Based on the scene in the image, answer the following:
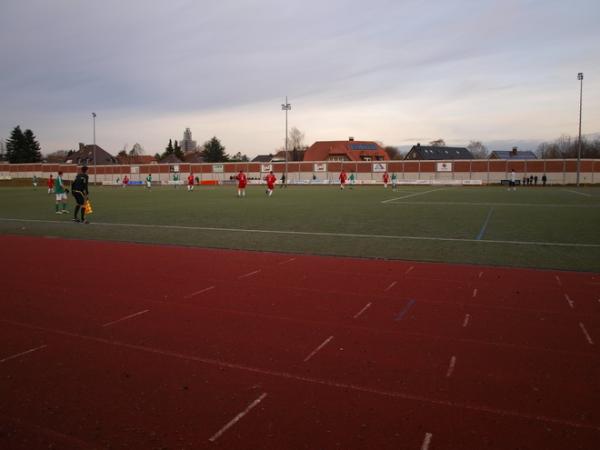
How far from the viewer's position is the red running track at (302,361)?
3.31 m

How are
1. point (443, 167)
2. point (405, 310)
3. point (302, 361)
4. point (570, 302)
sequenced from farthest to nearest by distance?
1. point (443, 167)
2. point (570, 302)
3. point (405, 310)
4. point (302, 361)

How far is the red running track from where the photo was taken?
130 inches

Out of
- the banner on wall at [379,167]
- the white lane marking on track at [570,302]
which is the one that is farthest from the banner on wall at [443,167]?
the white lane marking on track at [570,302]

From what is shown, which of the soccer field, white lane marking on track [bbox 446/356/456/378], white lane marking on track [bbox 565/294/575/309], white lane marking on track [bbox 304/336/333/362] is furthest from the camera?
the soccer field

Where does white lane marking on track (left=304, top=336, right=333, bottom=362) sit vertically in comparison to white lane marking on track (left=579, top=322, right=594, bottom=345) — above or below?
below

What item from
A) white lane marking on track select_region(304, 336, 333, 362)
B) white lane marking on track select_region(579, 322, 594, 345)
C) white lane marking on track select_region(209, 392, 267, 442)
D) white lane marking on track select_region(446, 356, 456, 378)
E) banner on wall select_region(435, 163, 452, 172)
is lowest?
white lane marking on track select_region(209, 392, 267, 442)

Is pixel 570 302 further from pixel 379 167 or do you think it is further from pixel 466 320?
pixel 379 167

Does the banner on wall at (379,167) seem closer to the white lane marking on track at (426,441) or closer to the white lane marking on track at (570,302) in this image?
the white lane marking on track at (570,302)

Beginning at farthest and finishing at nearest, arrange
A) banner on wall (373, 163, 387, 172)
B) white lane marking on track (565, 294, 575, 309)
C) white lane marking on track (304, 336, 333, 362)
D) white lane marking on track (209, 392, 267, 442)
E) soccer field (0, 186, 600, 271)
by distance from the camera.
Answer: banner on wall (373, 163, 387, 172) → soccer field (0, 186, 600, 271) → white lane marking on track (565, 294, 575, 309) → white lane marking on track (304, 336, 333, 362) → white lane marking on track (209, 392, 267, 442)

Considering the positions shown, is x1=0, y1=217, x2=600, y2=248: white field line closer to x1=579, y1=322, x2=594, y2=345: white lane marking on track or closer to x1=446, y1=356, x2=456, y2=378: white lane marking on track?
x1=579, y1=322, x2=594, y2=345: white lane marking on track

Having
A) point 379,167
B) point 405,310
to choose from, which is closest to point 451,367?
point 405,310

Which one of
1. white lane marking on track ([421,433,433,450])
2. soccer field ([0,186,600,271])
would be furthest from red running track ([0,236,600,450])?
soccer field ([0,186,600,271])

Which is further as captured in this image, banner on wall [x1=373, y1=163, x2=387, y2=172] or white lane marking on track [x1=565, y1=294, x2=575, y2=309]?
banner on wall [x1=373, y1=163, x2=387, y2=172]

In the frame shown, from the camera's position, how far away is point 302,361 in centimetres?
451
